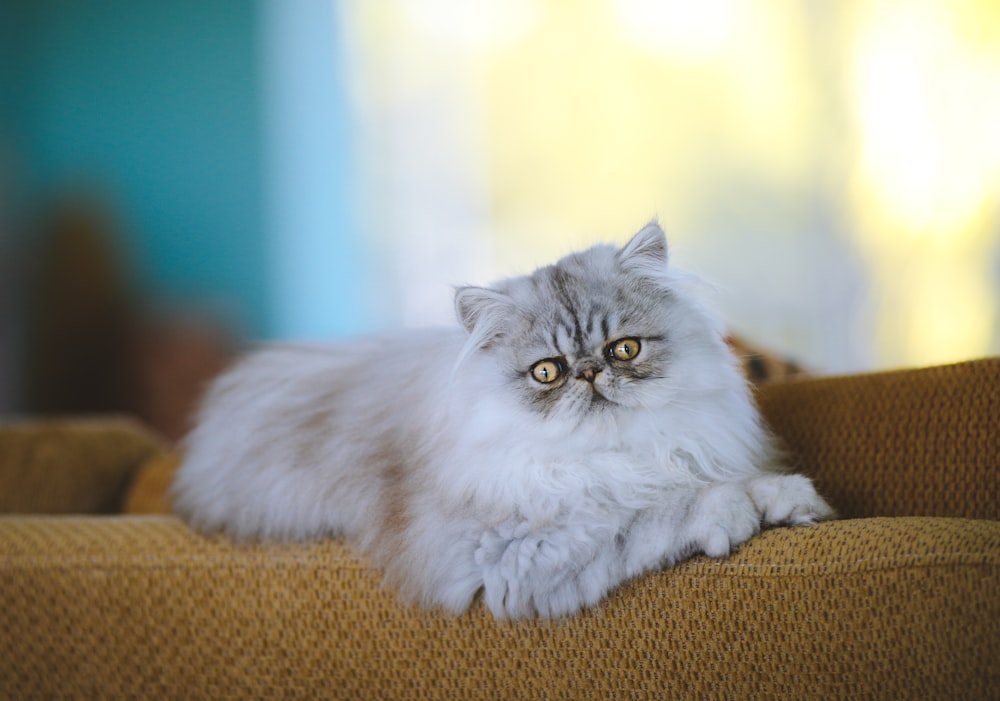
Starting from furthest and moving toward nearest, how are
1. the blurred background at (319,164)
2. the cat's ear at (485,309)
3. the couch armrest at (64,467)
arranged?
the blurred background at (319,164) → the couch armrest at (64,467) → the cat's ear at (485,309)

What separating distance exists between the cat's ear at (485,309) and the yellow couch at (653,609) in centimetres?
42

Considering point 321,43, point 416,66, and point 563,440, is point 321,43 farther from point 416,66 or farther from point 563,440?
point 563,440

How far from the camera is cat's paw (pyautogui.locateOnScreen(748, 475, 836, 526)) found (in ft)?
4.00

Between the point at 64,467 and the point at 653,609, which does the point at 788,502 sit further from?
the point at 64,467

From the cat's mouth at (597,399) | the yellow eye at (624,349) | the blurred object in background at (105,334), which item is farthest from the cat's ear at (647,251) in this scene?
the blurred object in background at (105,334)

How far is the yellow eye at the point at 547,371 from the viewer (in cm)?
135

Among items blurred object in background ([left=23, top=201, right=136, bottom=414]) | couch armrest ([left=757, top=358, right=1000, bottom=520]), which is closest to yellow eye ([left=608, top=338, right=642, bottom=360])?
couch armrest ([left=757, top=358, right=1000, bottom=520])

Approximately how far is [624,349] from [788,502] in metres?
0.33

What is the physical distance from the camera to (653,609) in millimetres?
1148

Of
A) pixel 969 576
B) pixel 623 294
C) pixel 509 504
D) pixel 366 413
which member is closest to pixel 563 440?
pixel 509 504

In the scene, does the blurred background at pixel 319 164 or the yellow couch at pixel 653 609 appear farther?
the blurred background at pixel 319 164

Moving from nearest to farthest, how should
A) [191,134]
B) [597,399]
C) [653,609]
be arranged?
[653,609] < [597,399] < [191,134]

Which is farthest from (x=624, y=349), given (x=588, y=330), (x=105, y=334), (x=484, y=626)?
(x=105, y=334)

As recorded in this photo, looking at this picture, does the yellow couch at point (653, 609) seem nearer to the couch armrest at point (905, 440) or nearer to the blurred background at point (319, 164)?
the couch armrest at point (905, 440)
